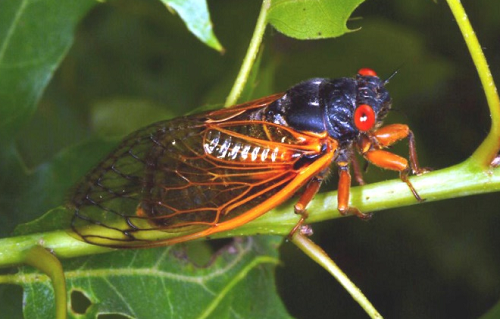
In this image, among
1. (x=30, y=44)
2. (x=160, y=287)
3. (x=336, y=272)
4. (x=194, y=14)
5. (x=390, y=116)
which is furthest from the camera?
(x=390, y=116)

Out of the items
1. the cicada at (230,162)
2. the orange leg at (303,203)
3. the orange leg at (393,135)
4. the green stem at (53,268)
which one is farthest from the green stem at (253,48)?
the green stem at (53,268)

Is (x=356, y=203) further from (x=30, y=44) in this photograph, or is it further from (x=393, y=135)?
(x=30, y=44)

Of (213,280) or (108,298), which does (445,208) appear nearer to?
(213,280)

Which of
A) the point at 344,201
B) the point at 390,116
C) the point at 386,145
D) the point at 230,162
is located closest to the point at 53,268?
the point at 230,162

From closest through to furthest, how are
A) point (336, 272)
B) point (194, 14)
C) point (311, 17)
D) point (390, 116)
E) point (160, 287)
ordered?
point (194, 14)
point (336, 272)
point (311, 17)
point (160, 287)
point (390, 116)

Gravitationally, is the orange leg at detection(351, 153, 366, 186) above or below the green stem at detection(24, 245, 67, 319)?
above

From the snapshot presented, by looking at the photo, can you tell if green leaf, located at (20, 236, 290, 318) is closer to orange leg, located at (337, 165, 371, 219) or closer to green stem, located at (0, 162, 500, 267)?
green stem, located at (0, 162, 500, 267)

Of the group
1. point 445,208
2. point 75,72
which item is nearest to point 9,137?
point 75,72

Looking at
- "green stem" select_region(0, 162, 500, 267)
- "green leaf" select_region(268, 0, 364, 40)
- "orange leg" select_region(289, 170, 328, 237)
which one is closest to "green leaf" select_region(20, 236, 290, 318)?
"green stem" select_region(0, 162, 500, 267)
